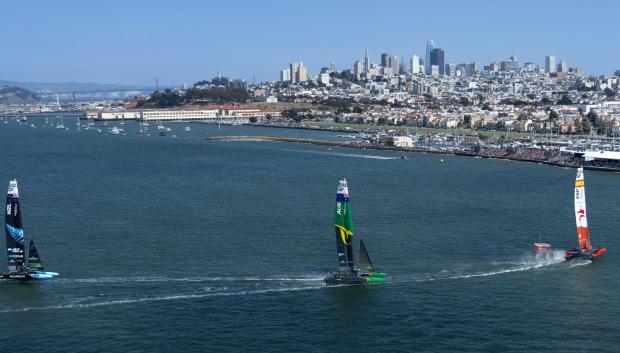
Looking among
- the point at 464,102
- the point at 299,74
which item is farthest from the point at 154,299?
the point at 299,74

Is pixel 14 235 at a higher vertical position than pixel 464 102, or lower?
lower

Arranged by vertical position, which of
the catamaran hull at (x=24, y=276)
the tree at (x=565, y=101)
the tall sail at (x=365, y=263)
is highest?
the tree at (x=565, y=101)

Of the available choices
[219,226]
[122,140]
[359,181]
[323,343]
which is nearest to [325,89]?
[122,140]

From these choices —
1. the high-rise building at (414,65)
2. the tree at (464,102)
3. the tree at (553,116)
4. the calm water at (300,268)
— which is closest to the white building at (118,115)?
the tree at (464,102)

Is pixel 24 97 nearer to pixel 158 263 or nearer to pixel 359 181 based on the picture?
pixel 359 181

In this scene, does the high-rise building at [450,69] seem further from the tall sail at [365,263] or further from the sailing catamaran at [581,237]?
the tall sail at [365,263]

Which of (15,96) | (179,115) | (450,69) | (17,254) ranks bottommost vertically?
(17,254)

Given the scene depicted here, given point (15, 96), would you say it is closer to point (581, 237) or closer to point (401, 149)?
point (401, 149)
